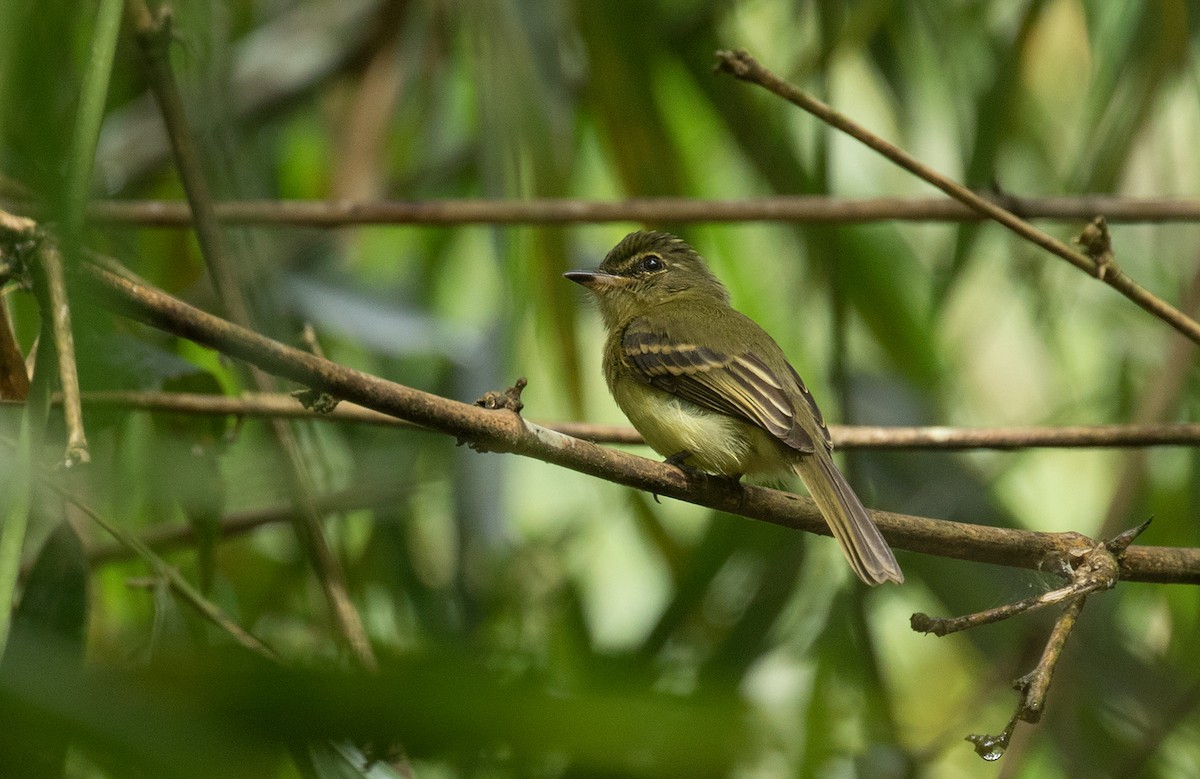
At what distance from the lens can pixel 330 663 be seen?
73cm

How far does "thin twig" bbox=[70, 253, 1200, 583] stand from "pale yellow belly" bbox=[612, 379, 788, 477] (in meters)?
0.48

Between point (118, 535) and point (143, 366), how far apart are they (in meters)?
0.87

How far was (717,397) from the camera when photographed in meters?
3.25

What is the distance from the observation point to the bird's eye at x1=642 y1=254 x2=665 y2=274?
4.19m

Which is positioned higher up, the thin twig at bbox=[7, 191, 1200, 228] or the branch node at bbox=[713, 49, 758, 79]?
the thin twig at bbox=[7, 191, 1200, 228]

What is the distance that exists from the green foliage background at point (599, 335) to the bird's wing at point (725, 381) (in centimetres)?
16

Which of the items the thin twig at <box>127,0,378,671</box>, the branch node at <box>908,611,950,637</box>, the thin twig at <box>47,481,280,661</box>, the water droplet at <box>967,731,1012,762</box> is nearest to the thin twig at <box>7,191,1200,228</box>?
the thin twig at <box>127,0,378,671</box>

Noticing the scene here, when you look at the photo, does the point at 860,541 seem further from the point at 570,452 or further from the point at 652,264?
the point at 652,264

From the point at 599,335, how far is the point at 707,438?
2.78 m

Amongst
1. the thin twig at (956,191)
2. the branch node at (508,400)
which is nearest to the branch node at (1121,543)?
the thin twig at (956,191)

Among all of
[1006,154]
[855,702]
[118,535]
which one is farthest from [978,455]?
[118,535]

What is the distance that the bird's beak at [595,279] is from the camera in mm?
3699

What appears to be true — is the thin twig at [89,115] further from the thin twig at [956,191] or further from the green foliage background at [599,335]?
the thin twig at [956,191]

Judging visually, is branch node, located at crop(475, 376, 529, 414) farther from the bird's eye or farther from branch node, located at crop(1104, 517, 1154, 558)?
the bird's eye
